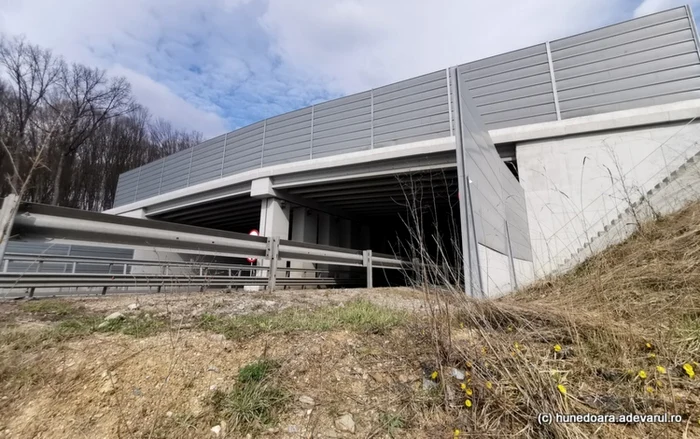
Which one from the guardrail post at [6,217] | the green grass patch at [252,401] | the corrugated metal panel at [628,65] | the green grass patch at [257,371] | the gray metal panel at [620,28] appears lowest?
the green grass patch at [252,401]

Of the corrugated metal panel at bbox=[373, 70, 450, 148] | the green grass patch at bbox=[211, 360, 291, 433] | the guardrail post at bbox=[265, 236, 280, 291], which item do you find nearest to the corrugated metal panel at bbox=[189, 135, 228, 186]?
the corrugated metal panel at bbox=[373, 70, 450, 148]

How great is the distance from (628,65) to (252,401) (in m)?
11.9

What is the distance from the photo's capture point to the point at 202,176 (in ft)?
54.6

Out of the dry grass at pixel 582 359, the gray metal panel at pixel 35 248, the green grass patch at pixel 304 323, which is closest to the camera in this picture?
the dry grass at pixel 582 359

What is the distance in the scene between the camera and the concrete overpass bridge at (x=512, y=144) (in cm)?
563

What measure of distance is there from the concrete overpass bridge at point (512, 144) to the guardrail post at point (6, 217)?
3.26 meters

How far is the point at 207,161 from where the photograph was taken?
54.8 feet

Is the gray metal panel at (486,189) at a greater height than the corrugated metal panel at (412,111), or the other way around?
the corrugated metal panel at (412,111)

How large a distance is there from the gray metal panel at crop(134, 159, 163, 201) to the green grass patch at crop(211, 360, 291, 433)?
2144cm

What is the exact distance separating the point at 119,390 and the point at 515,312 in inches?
95.3

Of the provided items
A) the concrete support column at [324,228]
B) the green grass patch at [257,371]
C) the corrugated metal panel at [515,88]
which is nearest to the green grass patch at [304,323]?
the green grass patch at [257,371]

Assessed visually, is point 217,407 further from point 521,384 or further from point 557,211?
point 557,211

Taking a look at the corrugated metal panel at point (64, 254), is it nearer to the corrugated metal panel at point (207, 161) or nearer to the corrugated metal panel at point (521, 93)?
the corrugated metal panel at point (207, 161)

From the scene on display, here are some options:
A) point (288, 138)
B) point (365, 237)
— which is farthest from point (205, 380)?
point (365, 237)
